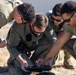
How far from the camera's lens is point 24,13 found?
3.84m

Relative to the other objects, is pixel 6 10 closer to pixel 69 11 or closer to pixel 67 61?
pixel 69 11

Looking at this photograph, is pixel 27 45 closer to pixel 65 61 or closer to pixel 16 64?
pixel 16 64

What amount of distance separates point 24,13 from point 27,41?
2.29 ft

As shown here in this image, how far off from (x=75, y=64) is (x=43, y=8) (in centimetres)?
419

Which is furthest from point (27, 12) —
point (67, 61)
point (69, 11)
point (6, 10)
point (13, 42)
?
point (67, 61)

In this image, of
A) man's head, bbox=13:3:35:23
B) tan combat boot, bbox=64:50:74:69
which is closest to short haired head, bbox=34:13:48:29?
man's head, bbox=13:3:35:23

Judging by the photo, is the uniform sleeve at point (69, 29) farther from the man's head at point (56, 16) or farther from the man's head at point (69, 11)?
the man's head at point (69, 11)

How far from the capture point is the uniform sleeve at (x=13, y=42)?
4.28m

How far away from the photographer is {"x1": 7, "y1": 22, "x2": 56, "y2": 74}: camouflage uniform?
4.29 meters

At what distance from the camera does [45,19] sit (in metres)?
4.19

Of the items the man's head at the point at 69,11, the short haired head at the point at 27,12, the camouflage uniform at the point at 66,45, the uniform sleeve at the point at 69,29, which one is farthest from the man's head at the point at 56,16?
the short haired head at the point at 27,12

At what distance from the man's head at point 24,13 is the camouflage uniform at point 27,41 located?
0.38 m

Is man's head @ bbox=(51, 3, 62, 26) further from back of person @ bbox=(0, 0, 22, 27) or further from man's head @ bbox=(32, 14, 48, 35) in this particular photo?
back of person @ bbox=(0, 0, 22, 27)

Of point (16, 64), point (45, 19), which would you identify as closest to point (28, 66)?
point (16, 64)
